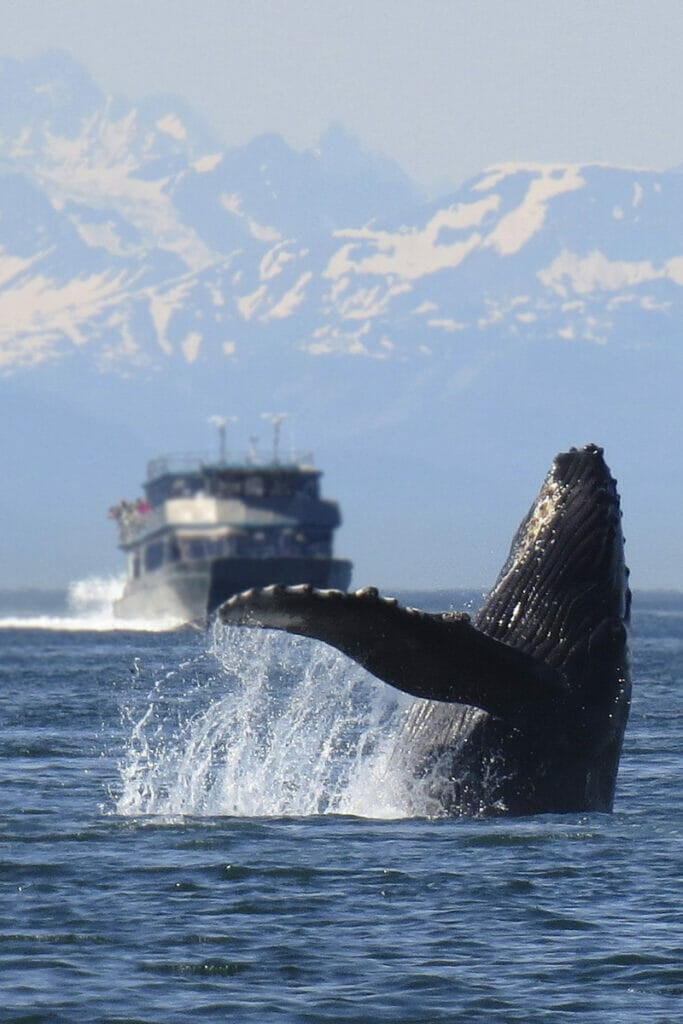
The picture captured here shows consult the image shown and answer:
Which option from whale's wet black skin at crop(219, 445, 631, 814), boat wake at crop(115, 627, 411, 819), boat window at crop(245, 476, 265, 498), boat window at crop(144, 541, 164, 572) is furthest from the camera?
boat window at crop(144, 541, 164, 572)

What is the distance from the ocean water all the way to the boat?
239 ft

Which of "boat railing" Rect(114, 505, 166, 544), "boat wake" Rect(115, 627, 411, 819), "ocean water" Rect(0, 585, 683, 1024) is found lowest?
"ocean water" Rect(0, 585, 683, 1024)

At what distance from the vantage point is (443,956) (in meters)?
12.9

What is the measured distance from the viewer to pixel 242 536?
329 feet

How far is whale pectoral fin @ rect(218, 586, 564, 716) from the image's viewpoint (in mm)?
13945

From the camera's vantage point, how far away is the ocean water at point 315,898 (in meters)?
12.0

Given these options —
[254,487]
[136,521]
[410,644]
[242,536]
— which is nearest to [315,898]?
[410,644]

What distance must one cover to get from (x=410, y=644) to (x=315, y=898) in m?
1.92

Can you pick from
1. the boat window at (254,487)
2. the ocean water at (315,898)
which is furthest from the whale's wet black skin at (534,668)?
the boat window at (254,487)

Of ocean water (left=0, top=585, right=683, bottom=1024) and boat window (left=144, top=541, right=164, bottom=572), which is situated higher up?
boat window (left=144, top=541, right=164, bottom=572)

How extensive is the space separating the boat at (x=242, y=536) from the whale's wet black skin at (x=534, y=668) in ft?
255

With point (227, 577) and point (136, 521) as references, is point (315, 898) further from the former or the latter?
point (136, 521)

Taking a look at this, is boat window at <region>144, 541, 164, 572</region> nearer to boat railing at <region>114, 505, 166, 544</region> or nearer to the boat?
the boat

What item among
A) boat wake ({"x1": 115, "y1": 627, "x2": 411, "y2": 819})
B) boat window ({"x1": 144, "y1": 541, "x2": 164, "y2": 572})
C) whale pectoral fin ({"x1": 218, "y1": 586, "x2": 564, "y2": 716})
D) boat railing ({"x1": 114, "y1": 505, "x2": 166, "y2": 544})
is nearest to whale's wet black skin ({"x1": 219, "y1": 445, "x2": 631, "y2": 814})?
whale pectoral fin ({"x1": 218, "y1": 586, "x2": 564, "y2": 716})
